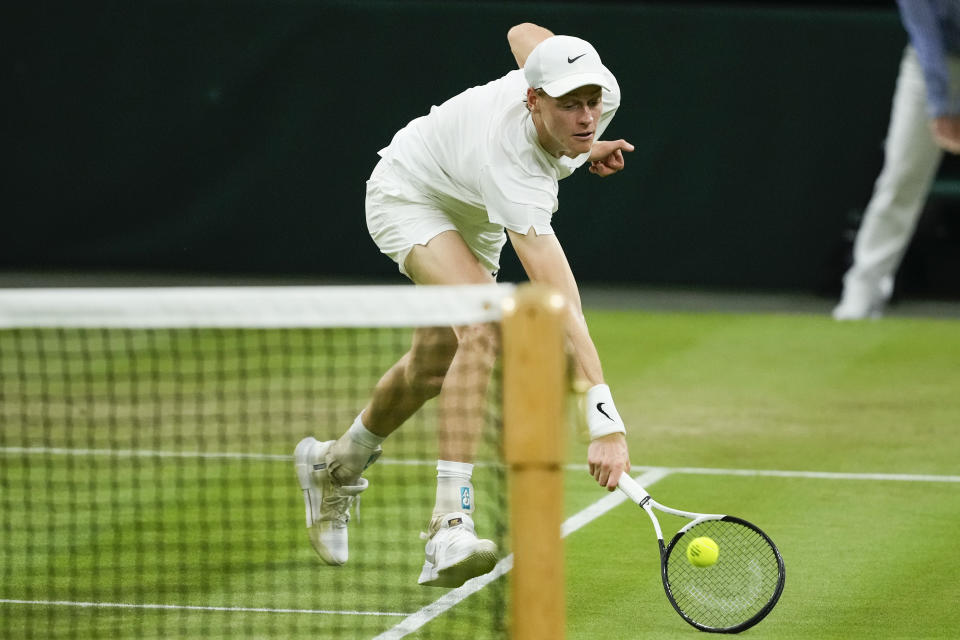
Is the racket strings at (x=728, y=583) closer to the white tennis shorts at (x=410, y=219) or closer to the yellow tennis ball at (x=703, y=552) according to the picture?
the yellow tennis ball at (x=703, y=552)

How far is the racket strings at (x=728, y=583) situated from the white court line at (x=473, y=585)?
401 millimetres

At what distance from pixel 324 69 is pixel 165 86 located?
1231mm

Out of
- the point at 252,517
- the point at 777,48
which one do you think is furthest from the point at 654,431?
the point at 777,48

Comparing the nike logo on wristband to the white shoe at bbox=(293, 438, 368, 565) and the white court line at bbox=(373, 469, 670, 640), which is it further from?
the white shoe at bbox=(293, 438, 368, 565)

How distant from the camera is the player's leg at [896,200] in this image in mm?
10422

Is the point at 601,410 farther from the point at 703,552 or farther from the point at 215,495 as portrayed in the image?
the point at 215,495

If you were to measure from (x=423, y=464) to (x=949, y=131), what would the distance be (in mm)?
2494

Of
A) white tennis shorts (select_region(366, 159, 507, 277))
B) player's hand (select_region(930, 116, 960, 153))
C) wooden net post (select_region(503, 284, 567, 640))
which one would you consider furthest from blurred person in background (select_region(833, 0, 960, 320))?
wooden net post (select_region(503, 284, 567, 640))

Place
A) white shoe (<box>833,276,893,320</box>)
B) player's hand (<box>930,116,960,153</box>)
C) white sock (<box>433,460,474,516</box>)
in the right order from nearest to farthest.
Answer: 1. white sock (<box>433,460,474,516</box>)
2. player's hand (<box>930,116,960,153</box>)
3. white shoe (<box>833,276,893,320</box>)

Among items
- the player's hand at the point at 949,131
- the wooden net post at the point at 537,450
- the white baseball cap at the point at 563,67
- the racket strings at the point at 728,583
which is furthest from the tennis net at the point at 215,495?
the player's hand at the point at 949,131

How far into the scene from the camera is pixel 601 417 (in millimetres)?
4199

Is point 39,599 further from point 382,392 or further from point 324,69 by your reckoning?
point 324,69

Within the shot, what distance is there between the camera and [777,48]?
12.0 meters

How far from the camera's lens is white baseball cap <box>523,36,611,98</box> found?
456 centimetres
